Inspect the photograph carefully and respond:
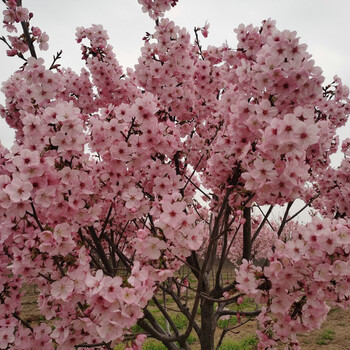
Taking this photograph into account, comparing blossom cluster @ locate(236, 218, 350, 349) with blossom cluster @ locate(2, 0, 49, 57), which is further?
blossom cluster @ locate(2, 0, 49, 57)

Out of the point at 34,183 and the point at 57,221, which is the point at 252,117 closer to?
the point at 34,183

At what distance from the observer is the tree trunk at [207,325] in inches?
146

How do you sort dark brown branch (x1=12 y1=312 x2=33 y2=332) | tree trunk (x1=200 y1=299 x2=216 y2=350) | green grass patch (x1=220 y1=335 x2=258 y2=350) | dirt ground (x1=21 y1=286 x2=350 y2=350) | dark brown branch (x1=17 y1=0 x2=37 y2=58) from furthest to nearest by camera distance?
dirt ground (x1=21 y1=286 x2=350 y2=350), green grass patch (x1=220 y1=335 x2=258 y2=350), tree trunk (x1=200 y1=299 x2=216 y2=350), dark brown branch (x1=17 y1=0 x2=37 y2=58), dark brown branch (x1=12 y1=312 x2=33 y2=332)

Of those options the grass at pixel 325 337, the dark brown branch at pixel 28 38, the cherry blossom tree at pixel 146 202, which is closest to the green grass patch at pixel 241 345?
the grass at pixel 325 337

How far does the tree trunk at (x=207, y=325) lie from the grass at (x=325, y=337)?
22.7 ft

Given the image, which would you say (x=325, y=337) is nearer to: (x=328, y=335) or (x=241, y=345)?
(x=328, y=335)

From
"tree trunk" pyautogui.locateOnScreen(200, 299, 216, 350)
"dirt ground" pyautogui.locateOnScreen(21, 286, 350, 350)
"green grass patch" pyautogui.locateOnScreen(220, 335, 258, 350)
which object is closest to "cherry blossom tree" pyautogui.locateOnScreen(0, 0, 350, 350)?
"tree trunk" pyautogui.locateOnScreen(200, 299, 216, 350)

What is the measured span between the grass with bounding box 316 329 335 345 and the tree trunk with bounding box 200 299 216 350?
692 cm

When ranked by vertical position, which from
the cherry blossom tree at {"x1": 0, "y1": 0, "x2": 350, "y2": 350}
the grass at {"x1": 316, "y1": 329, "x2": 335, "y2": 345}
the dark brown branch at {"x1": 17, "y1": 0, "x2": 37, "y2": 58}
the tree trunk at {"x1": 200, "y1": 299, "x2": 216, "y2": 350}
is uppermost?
the dark brown branch at {"x1": 17, "y1": 0, "x2": 37, "y2": 58}

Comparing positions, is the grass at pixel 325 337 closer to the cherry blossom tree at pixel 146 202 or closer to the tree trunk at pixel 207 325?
the tree trunk at pixel 207 325

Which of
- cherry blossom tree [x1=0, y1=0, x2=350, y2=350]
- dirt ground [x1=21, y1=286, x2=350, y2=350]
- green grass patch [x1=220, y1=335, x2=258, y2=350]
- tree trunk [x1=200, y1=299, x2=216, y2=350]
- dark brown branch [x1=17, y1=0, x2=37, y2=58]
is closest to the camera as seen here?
cherry blossom tree [x1=0, y1=0, x2=350, y2=350]

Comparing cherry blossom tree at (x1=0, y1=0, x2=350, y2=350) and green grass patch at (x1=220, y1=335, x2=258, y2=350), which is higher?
cherry blossom tree at (x1=0, y1=0, x2=350, y2=350)

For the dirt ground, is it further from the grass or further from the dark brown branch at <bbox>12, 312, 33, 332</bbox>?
the dark brown branch at <bbox>12, 312, 33, 332</bbox>

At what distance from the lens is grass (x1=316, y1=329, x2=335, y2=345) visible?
882cm
